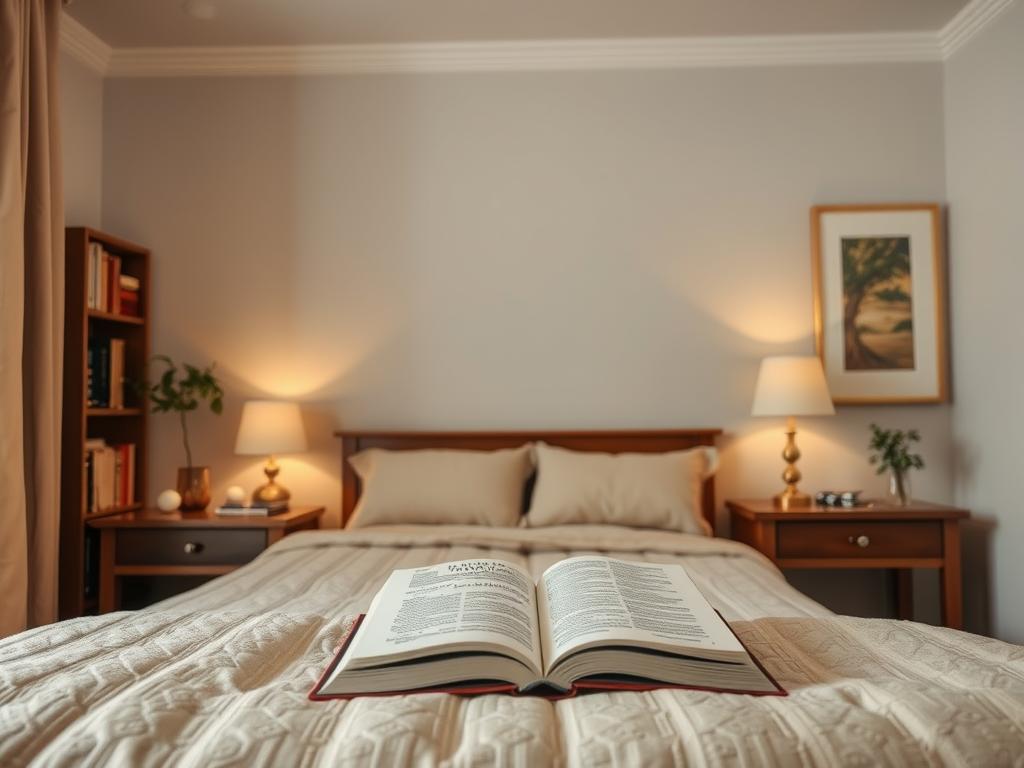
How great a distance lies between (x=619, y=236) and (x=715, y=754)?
2.67m

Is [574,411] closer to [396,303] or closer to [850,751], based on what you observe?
[396,303]

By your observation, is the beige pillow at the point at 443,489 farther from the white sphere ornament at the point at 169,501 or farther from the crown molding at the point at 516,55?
the crown molding at the point at 516,55

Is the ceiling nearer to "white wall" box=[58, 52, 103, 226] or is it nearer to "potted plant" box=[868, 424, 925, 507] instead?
"white wall" box=[58, 52, 103, 226]

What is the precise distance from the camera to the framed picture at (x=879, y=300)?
10.7 ft

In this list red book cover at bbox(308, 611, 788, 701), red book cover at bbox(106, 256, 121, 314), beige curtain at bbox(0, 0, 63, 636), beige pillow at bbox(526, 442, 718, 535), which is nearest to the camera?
red book cover at bbox(308, 611, 788, 701)

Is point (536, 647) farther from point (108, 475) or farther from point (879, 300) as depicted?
point (879, 300)

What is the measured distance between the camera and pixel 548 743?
898mm

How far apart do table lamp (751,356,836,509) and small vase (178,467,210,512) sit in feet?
7.03

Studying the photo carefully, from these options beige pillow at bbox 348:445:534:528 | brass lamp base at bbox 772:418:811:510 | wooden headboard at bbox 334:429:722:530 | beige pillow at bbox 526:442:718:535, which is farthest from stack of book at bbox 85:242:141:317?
brass lamp base at bbox 772:418:811:510

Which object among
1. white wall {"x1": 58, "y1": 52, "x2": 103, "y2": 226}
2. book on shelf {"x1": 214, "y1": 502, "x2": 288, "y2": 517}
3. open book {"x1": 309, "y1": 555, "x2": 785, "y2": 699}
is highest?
white wall {"x1": 58, "y1": 52, "x2": 103, "y2": 226}

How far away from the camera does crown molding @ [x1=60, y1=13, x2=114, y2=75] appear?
3.15 metres

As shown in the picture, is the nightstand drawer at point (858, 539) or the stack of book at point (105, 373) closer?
the nightstand drawer at point (858, 539)

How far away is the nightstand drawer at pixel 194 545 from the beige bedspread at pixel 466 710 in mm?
1509

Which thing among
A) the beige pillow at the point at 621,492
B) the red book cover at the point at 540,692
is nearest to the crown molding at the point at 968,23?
the beige pillow at the point at 621,492
